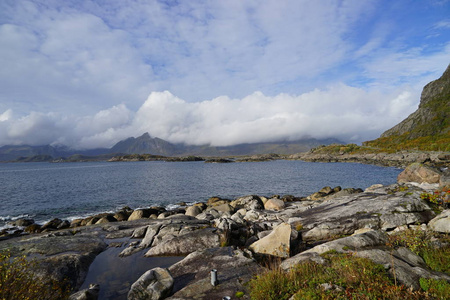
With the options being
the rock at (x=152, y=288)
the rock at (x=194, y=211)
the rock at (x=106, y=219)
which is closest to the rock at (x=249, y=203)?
the rock at (x=194, y=211)

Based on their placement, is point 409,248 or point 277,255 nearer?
point 409,248

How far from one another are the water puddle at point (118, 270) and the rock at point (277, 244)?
19.3 ft

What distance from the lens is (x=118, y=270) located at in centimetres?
1510

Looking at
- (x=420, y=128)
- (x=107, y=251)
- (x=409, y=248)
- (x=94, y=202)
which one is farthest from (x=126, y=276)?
(x=420, y=128)

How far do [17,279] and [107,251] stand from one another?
12.2 meters

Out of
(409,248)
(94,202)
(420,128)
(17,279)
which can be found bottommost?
(94,202)

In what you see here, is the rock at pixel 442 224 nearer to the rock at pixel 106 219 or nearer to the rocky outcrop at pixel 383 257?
the rocky outcrop at pixel 383 257

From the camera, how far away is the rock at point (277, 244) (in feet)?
44.0

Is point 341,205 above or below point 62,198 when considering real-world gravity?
above

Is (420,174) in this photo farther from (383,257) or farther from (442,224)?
(383,257)

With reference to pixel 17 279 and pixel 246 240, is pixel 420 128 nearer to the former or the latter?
pixel 246 240

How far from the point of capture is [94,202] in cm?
5069

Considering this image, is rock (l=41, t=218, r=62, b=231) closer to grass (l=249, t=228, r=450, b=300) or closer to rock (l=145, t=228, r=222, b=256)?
rock (l=145, t=228, r=222, b=256)

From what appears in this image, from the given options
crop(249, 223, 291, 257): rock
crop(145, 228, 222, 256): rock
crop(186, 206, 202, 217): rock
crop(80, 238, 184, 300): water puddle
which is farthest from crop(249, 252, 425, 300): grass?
crop(186, 206, 202, 217): rock
